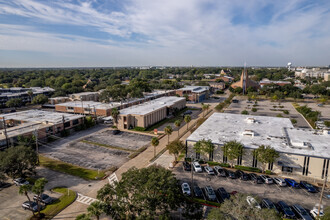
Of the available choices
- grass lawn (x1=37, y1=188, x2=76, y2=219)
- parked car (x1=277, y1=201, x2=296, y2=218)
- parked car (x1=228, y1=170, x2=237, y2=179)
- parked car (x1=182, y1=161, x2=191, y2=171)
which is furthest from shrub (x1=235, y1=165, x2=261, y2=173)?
grass lawn (x1=37, y1=188, x2=76, y2=219)

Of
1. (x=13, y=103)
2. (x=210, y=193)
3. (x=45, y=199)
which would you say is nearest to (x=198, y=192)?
(x=210, y=193)

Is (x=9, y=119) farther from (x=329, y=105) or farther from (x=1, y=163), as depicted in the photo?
(x=329, y=105)

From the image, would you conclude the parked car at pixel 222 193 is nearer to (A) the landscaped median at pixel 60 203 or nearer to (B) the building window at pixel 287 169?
(B) the building window at pixel 287 169

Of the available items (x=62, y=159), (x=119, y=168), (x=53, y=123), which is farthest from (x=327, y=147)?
(x=53, y=123)

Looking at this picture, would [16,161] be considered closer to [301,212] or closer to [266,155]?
[266,155]

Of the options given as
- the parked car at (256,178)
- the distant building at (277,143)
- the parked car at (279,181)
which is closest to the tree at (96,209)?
the distant building at (277,143)

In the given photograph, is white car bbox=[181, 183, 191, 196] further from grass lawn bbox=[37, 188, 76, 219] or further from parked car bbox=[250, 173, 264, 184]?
grass lawn bbox=[37, 188, 76, 219]
